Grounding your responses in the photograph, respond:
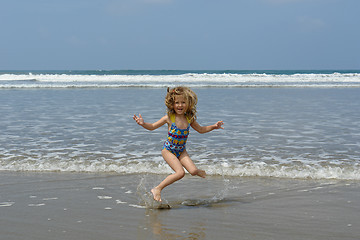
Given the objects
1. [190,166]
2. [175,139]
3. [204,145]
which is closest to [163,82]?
[204,145]

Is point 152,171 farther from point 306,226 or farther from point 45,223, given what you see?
point 306,226

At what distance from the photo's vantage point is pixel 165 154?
4.96 meters

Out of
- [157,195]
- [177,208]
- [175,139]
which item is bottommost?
[177,208]

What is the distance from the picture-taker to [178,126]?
4.91 metres

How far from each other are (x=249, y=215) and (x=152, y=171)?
2.37 meters

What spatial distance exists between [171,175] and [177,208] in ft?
1.22

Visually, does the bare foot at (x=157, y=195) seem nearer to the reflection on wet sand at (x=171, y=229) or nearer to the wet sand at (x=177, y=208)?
the wet sand at (x=177, y=208)

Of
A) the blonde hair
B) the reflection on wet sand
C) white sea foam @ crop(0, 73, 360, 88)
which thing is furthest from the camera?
white sea foam @ crop(0, 73, 360, 88)

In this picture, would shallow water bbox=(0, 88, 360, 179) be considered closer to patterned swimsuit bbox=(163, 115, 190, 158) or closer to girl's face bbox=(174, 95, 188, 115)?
patterned swimsuit bbox=(163, 115, 190, 158)

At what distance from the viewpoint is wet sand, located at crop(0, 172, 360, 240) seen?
3.87 metres

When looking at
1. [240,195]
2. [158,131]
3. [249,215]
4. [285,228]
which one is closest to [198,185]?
[240,195]

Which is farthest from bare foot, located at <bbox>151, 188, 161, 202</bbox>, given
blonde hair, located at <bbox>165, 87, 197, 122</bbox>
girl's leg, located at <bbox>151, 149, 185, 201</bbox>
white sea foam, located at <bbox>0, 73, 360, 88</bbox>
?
white sea foam, located at <bbox>0, 73, 360, 88</bbox>

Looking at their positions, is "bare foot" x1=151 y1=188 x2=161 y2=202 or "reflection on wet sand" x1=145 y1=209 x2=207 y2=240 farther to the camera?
"bare foot" x1=151 y1=188 x2=161 y2=202

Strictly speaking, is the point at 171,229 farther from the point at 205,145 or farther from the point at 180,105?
the point at 205,145
